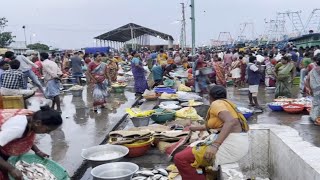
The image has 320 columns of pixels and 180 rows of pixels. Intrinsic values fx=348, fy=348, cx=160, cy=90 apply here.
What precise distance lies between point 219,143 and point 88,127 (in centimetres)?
494

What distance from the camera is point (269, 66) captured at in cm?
1470

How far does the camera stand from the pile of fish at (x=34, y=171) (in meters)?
3.72

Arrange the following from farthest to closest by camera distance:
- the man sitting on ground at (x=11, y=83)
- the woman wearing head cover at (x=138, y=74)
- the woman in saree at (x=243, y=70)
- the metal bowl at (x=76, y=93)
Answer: the woman in saree at (x=243, y=70), the metal bowl at (x=76, y=93), the woman wearing head cover at (x=138, y=74), the man sitting on ground at (x=11, y=83)

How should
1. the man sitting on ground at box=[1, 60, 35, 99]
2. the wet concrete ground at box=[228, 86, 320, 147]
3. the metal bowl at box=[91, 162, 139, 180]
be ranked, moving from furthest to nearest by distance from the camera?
the wet concrete ground at box=[228, 86, 320, 147] → the man sitting on ground at box=[1, 60, 35, 99] → the metal bowl at box=[91, 162, 139, 180]

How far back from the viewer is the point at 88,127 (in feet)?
27.2

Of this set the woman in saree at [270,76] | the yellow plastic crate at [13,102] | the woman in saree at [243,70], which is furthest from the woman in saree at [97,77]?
the woman in saree at [243,70]

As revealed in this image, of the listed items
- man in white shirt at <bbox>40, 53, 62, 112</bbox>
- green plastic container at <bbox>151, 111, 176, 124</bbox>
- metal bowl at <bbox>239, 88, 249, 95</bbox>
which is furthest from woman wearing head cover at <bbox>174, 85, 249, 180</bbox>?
metal bowl at <bbox>239, 88, 249, 95</bbox>

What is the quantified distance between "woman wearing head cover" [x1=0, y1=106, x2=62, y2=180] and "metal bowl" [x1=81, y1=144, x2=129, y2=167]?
1.82 metres

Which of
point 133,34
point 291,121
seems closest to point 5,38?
point 133,34

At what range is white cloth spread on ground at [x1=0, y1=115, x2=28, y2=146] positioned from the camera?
320 centimetres

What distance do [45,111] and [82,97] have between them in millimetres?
10173

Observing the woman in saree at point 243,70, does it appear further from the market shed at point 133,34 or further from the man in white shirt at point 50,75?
the market shed at point 133,34

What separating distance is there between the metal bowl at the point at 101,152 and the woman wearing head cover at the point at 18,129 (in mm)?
1821

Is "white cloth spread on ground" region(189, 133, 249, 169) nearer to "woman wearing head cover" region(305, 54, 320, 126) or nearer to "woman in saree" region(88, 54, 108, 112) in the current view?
"woman wearing head cover" region(305, 54, 320, 126)
